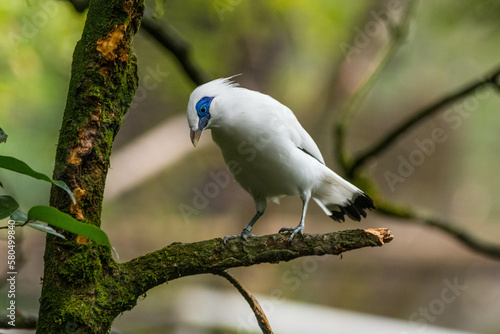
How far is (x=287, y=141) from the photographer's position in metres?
2.92

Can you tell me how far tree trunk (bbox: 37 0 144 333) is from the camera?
1723mm

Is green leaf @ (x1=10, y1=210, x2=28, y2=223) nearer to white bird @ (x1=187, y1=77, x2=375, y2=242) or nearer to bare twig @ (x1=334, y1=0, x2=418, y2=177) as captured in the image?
white bird @ (x1=187, y1=77, x2=375, y2=242)

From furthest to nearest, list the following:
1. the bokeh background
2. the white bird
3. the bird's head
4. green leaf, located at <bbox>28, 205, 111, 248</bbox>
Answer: the bokeh background
the white bird
the bird's head
green leaf, located at <bbox>28, 205, 111, 248</bbox>

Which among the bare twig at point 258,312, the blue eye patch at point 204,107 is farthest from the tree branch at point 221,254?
the blue eye patch at point 204,107

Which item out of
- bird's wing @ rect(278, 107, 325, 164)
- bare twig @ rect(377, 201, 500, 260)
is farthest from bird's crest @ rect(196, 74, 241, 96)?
bare twig @ rect(377, 201, 500, 260)

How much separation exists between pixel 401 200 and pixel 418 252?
846 millimetres

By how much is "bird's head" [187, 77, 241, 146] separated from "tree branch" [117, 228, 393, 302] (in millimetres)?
766

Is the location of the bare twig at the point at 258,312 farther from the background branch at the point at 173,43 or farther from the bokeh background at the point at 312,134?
the background branch at the point at 173,43

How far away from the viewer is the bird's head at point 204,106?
8.54 feet

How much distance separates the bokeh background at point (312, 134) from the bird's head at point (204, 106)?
0.74 metres

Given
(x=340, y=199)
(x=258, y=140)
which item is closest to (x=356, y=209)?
(x=340, y=199)

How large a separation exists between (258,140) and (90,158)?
1177 mm

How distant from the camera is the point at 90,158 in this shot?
1834mm

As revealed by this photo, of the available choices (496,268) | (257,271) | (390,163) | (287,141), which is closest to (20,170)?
(287,141)
